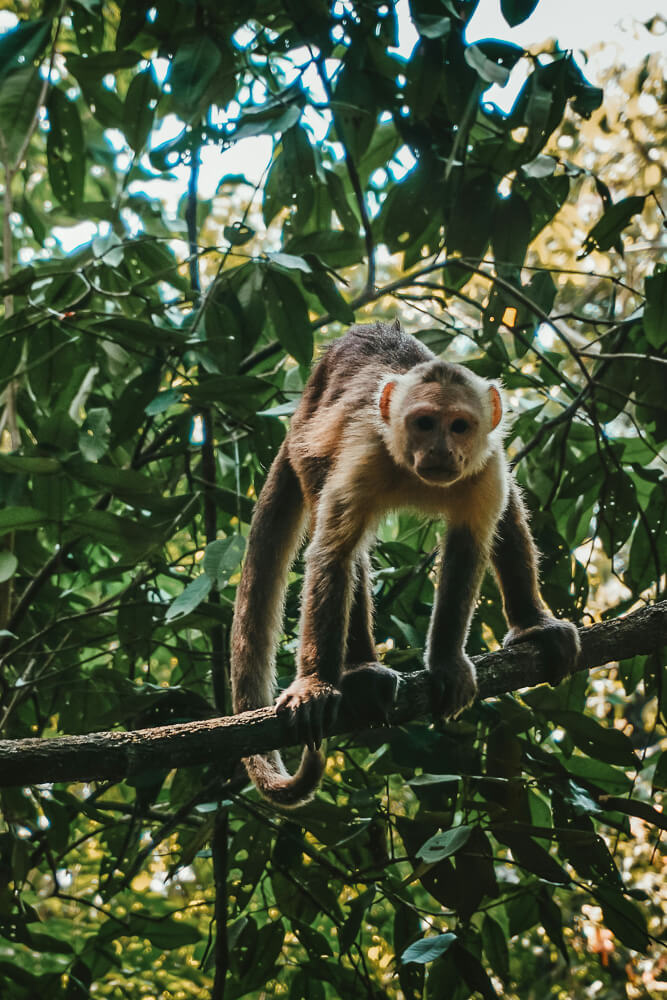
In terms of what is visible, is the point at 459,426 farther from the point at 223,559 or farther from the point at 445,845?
the point at 445,845

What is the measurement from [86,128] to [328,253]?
2.44 m

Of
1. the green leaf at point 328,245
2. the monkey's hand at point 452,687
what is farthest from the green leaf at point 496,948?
the green leaf at point 328,245

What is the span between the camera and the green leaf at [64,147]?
3133 millimetres

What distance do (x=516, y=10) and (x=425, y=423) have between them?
1174mm

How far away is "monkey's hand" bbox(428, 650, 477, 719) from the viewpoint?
2.58 metres

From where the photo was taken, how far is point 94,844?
5363 millimetres

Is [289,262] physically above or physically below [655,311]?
above

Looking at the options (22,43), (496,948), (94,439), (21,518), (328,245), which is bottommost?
(496,948)

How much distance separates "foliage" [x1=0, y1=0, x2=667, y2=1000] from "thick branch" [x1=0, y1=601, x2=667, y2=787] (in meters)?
0.13

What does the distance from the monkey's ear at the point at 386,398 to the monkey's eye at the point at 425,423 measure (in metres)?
0.15

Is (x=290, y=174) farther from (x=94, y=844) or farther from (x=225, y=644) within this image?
(x=94, y=844)

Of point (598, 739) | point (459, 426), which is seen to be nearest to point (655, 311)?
point (459, 426)

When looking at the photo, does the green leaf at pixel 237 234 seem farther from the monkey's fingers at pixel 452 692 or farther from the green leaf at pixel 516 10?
the monkey's fingers at pixel 452 692

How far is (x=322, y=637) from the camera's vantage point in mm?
2648
